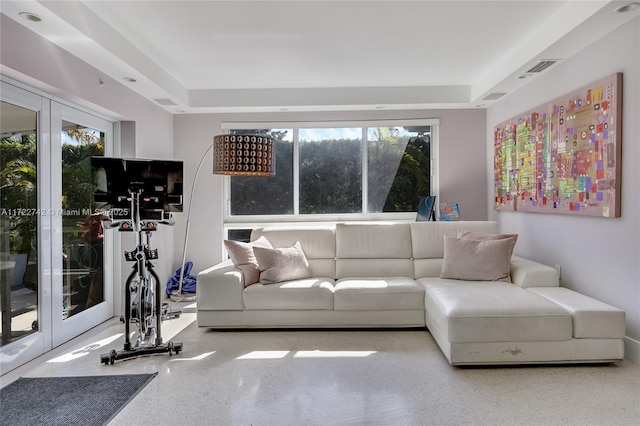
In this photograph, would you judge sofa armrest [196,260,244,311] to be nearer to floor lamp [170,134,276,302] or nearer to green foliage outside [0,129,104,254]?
floor lamp [170,134,276,302]

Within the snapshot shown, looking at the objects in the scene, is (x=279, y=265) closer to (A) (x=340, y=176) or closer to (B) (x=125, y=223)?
(B) (x=125, y=223)

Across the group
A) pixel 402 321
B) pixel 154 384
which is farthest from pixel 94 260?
pixel 402 321

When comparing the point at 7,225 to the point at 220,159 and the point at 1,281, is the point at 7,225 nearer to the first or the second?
the point at 1,281

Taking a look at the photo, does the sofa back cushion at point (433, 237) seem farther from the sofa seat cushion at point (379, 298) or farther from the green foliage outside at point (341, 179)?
the green foliage outside at point (341, 179)

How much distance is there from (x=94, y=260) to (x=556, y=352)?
3951 mm

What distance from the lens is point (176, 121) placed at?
214 inches

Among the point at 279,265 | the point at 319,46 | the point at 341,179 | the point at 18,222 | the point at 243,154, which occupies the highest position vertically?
the point at 319,46

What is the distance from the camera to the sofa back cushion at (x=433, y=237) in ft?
14.0

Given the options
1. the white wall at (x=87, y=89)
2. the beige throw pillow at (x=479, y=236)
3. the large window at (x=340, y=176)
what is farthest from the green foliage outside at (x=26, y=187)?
the beige throw pillow at (x=479, y=236)

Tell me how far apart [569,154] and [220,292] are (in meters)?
3.18

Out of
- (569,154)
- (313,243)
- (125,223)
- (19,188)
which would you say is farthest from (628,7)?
(19,188)

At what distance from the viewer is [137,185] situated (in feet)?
10.2

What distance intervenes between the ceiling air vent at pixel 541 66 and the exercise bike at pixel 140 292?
337 centimetres

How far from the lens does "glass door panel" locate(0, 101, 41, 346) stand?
2828 mm
